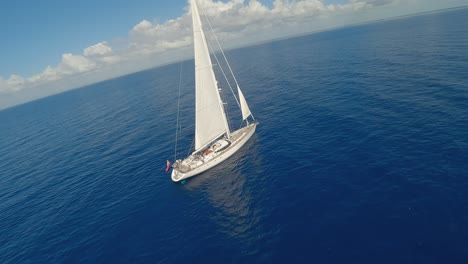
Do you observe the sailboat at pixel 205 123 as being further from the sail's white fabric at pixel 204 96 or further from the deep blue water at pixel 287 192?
the deep blue water at pixel 287 192

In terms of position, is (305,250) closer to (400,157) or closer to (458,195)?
(458,195)

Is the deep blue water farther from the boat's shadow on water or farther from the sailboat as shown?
the sailboat

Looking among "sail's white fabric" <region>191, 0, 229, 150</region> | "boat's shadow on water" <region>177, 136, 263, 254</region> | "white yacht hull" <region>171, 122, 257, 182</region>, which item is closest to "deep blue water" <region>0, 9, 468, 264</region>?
"boat's shadow on water" <region>177, 136, 263, 254</region>

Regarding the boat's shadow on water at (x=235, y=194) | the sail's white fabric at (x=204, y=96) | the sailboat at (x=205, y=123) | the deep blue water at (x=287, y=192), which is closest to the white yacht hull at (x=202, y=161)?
the sailboat at (x=205, y=123)

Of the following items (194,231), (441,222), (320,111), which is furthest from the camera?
(320,111)

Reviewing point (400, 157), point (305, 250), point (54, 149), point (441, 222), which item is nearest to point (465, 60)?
point (400, 157)

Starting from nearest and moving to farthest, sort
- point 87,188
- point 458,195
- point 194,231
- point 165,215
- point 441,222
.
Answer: point 441,222, point 458,195, point 194,231, point 165,215, point 87,188
